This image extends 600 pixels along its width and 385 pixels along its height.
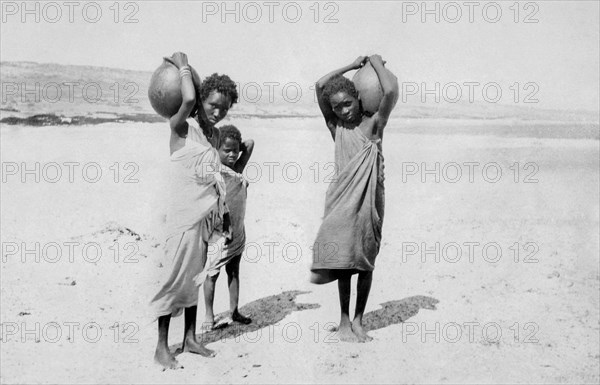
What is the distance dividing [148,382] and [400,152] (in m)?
9.85

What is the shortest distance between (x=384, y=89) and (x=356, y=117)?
379mm

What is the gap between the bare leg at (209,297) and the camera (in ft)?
19.2

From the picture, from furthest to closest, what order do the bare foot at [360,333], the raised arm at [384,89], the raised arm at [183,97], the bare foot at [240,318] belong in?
the bare foot at [240,318] → the bare foot at [360,333] → the raised arm at [384,89] → the raised arm at [183,97]

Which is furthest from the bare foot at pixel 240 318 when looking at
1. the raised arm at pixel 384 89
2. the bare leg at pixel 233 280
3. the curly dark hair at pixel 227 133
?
the raised arm at pixel 384 89

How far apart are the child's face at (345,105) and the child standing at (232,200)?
0.91 meters

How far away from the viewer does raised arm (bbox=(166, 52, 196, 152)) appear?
4805 mm

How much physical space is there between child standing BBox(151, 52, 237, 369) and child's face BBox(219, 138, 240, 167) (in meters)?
0.55

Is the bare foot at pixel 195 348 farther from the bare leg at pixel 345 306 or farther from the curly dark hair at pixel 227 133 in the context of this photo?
the curly dark hair at pixel 227 133

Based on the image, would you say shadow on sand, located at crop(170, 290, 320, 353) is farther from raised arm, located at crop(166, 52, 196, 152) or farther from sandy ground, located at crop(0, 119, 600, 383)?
raised arm, located at crop(166, 52, 196, 152)

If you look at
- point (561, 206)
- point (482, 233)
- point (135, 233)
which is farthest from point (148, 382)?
point (561, 206)

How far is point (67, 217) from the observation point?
28.9 ft

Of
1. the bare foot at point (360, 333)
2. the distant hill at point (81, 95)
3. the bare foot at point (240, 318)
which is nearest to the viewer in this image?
the bare foot at point (360, 333)

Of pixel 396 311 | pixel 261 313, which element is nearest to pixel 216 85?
pixel 261 313

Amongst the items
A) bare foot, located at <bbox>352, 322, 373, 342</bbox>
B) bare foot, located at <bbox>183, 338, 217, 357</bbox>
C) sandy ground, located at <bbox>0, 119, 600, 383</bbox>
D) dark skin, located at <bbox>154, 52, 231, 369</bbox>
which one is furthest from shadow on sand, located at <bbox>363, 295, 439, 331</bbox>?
dark skin, located at <bbox>154, 52, 231, 369</bbox>
